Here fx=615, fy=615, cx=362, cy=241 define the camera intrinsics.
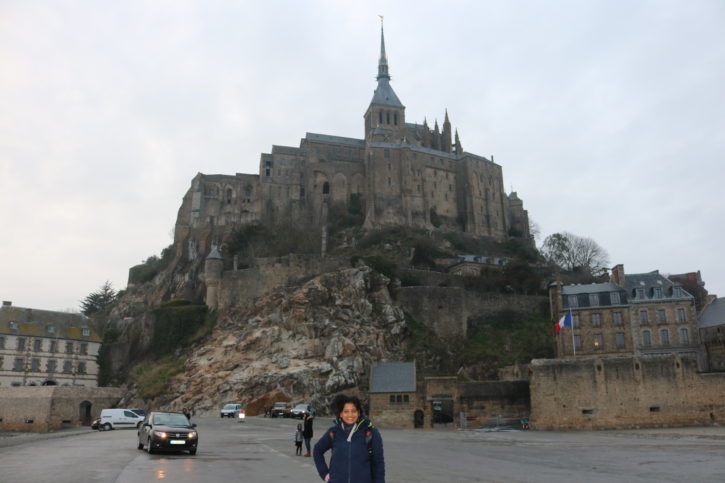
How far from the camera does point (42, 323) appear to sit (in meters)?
58.1

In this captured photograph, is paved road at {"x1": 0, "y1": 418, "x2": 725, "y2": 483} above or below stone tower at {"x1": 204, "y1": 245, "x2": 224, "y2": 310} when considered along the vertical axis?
below

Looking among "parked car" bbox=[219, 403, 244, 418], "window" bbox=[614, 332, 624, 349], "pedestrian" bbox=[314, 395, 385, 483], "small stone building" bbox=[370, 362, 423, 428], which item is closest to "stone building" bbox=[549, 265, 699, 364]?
"window" bbox=[614, 332, 624, 349]

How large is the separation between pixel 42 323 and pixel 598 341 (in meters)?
49.8

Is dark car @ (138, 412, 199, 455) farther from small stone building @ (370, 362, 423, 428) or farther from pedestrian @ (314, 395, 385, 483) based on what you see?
small stone building @ (370, 362, 423, 428)

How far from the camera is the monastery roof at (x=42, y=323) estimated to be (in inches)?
2217

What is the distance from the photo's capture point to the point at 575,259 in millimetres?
Result: 90062

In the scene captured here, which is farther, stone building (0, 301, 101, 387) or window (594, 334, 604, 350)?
stone building (0, 301, 101, 387)

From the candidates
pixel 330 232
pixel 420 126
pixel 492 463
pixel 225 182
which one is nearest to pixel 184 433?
pixel 492 463

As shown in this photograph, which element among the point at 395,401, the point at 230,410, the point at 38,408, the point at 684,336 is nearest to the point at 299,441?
the point at 395,401

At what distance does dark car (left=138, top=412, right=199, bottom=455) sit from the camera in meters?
18.2

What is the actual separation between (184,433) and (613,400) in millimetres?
25950

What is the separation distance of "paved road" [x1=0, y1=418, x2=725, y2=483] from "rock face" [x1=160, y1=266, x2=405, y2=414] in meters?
20.9

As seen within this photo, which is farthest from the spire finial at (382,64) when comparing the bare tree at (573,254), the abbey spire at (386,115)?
the bare tree at (573,254)

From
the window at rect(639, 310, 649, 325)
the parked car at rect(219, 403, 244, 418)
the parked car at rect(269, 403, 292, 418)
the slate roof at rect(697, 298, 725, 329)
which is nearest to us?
the parked car at rect(269, 403, 292, 418)
